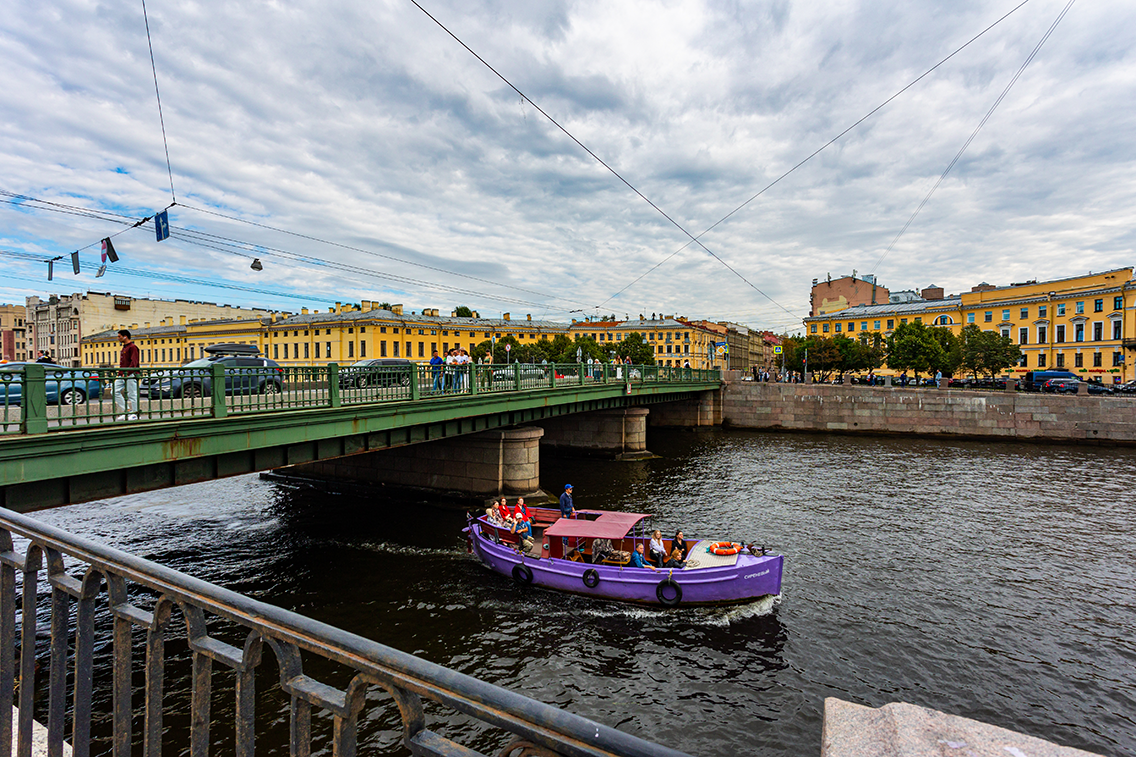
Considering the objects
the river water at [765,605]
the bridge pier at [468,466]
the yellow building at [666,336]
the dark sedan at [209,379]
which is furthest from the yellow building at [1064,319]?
the dark sedan at [209,379]

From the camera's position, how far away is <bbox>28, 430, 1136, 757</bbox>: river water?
10234 millimetres

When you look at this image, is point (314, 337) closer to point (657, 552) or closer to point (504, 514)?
point (504, 514)

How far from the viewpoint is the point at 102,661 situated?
11.2 m

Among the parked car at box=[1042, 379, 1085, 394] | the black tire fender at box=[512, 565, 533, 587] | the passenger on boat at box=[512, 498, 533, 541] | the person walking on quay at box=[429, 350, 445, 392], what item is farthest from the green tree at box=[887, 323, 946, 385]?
the black tire fender at box=[512, 565, 533, 587]

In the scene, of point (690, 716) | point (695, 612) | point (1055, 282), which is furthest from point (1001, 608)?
point (1055, 282)

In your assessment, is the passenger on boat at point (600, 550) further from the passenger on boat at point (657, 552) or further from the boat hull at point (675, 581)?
the passenger on boat at point (657, 552)

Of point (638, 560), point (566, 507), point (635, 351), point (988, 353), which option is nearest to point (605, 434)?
point (566, 507)

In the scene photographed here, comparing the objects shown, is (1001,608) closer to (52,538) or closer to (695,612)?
(695,612)

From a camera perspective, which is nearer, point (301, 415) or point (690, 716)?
point (690, 716)

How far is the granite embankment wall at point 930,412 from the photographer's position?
39500mm

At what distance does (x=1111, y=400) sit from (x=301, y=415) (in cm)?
5089

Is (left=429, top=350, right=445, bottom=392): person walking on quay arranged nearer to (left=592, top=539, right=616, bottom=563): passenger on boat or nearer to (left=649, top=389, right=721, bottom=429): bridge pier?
(left=592, top=539, right=616, bottom=563): passenger on boat

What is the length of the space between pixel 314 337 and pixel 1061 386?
86175 mm

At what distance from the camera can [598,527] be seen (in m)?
15.2
